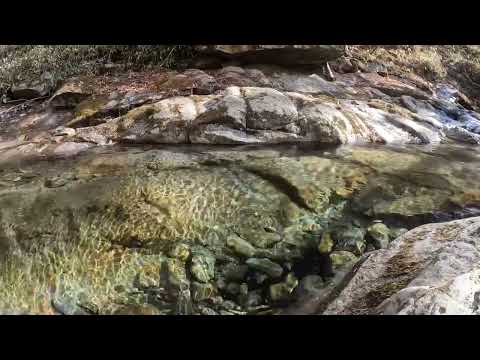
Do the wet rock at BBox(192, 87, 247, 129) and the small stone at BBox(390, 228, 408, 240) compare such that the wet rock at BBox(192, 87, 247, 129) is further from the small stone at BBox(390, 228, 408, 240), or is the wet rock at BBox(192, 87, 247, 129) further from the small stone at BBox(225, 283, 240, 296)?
the small stone at BBox(225, 283, 240, 296)

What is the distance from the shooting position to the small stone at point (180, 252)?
3.62 meters

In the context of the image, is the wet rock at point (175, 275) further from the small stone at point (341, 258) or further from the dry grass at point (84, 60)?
the dry grass at point (84, 60)

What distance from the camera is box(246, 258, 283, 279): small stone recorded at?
3496 mm

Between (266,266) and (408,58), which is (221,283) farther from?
(408,58)

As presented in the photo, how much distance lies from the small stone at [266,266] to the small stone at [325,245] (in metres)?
0.52

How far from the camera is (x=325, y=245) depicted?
387 cm

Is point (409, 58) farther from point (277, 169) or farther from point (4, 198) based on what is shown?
point (4, 198)

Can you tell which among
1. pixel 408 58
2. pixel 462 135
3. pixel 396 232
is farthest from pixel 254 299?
pixel 408 58

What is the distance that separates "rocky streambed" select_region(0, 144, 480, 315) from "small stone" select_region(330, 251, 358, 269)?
14mm

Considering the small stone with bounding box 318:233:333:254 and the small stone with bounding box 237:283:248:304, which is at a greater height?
the small stone with bounding box 318:233:333:254

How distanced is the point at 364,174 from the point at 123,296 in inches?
140

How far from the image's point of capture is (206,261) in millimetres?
3607

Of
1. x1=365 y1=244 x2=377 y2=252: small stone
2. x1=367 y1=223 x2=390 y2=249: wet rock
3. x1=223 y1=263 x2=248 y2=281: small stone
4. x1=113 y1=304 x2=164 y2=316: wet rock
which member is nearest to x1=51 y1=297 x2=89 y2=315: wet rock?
x1=113 y1=304 x2=164 y2=316: wet rock
